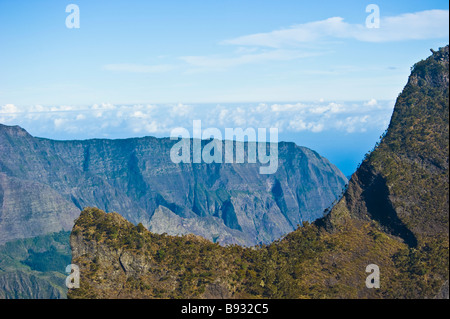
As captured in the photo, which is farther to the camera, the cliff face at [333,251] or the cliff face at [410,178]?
the cliff face at [410,178]

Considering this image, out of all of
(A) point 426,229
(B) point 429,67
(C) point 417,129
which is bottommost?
(A) point 426,229

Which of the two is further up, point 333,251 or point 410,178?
point 410,178

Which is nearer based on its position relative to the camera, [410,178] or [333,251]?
[333,251]

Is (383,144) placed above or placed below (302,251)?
above

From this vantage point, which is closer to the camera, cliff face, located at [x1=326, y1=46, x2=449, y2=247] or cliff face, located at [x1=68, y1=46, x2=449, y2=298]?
cliff face, located at [x1=68, y1=46, x2=449, y2=298]
